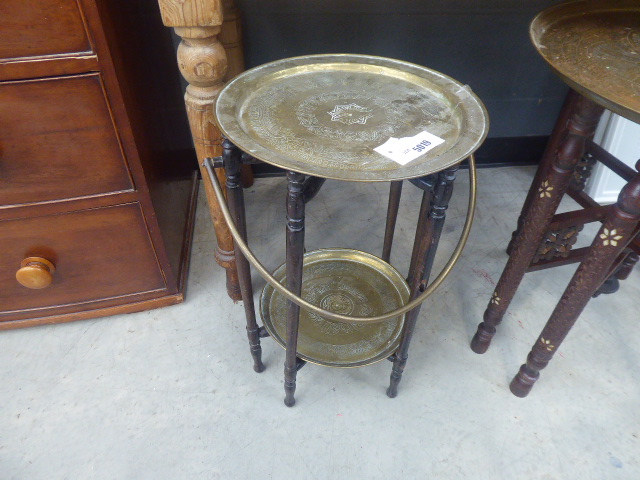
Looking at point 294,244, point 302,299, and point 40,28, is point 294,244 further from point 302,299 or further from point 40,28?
point 40,28

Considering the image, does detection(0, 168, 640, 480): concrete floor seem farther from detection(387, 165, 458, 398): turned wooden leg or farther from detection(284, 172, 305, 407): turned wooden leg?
detection(284, 172, 305, 407): turned wooden leg

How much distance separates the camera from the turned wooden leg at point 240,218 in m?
0.98

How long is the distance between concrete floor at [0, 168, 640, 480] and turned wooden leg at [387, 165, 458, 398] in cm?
17

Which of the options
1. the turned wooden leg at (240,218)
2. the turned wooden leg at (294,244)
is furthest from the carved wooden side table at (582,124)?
the turned wooden leg at (240,218)

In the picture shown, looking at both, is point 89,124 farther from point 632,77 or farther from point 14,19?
point 632,77

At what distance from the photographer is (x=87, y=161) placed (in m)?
1.17

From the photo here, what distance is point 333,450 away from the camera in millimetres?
1222

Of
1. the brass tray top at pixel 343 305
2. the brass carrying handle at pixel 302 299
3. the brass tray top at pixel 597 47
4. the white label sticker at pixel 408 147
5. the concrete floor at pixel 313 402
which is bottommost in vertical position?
the concrete floor at pixel 313 402

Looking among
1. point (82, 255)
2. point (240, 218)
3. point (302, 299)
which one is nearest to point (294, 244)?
point (302, 299)

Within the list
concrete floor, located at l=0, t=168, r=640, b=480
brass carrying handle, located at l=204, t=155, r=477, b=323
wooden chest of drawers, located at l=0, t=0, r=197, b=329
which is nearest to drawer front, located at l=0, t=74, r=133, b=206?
wooden chest of drawers, located at l=0, t=0, r=197, b=329

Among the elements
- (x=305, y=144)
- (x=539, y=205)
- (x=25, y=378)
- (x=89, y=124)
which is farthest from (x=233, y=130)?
(x=25, y=378)

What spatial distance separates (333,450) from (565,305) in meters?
0.67

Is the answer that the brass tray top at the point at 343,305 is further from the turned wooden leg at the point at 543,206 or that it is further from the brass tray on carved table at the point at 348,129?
the turned wooden leg at the point at 543,206

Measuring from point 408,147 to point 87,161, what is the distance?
777mm
